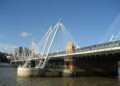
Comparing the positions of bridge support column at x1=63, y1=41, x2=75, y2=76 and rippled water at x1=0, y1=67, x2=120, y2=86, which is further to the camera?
bridge support column at x1=63, y1=41, x2=75, y2=76

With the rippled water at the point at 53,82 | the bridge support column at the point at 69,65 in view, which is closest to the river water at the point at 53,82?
the rippled water at the point at 53,82

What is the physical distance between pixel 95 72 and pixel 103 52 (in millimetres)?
21738

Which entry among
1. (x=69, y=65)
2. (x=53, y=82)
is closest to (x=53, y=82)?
(x=53, y=82)

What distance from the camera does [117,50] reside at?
5462cm

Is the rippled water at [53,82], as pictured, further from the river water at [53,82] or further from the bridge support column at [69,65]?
the bridge support column at [69,65]

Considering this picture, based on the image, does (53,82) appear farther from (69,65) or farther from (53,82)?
(69,65)

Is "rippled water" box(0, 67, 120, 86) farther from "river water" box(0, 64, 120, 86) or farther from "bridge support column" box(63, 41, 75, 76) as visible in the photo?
"bridge support column" box(63, 41, 75, 76)

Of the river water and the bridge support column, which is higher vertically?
the bridge support column

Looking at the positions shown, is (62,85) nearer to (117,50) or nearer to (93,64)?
(117,50)

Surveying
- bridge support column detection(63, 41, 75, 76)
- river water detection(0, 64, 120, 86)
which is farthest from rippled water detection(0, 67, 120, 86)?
bridge support column detection(63, 41, 75, 76)

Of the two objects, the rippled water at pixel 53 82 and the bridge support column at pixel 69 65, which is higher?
the bridge support column at pixel 69 65

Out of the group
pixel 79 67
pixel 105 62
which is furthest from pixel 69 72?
pixel 105 62

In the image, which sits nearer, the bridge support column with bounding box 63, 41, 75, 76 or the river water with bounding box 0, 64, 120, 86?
the river water with bounding box 0, 64, 120, 86

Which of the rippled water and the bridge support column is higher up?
the bridge support column
